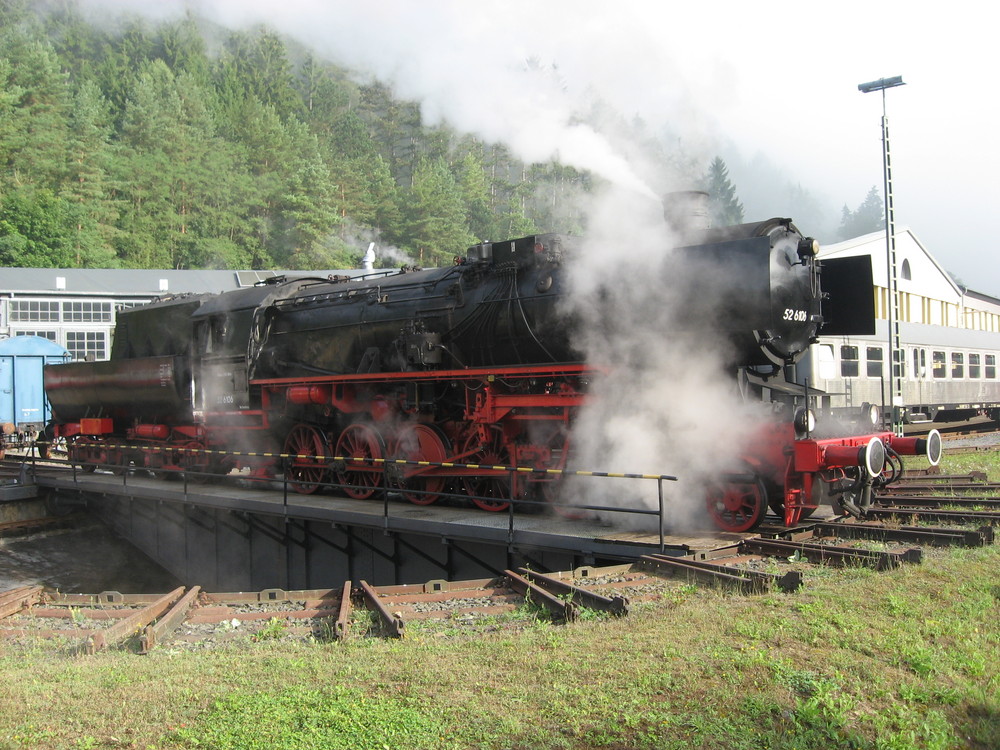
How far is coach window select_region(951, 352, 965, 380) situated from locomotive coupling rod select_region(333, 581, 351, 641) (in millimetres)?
25794

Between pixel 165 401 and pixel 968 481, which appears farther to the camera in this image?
pixel 165 401

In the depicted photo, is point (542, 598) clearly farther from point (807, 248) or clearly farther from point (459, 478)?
point (459, 478)

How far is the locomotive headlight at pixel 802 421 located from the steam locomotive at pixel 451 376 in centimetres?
2

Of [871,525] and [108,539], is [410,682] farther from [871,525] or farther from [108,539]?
[108,539]

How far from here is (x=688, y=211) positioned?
9.61 m

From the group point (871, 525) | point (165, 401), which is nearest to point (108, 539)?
point (165, 401)

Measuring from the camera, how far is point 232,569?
1348cm

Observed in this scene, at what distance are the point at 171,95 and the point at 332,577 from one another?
72059mm

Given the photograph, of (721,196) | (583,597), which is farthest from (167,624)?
(721,196)

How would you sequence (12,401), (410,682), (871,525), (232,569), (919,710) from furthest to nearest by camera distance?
1. (12,401)
2. (232,569)
3. (871,525)
4. (410,682)
5. (919,710)

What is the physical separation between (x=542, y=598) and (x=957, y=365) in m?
25.8

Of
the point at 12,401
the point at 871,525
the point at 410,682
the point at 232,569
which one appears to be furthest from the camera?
the point at 12,401

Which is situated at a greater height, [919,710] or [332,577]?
[919,710]

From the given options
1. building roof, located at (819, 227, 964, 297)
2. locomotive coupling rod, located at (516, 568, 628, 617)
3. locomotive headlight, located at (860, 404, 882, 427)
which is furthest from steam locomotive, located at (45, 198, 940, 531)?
building roof, located at (819, 227, 964, 297)
